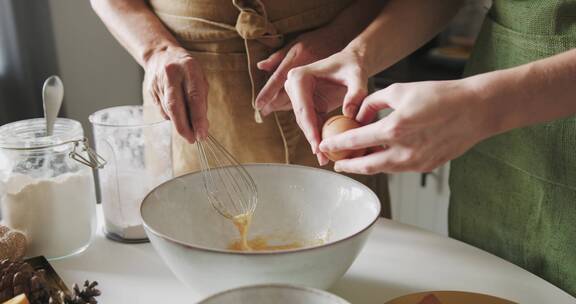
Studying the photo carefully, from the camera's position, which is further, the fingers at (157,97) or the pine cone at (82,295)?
the fingers at (157,97)

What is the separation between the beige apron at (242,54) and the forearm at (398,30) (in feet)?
0.35

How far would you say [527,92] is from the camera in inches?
24.1

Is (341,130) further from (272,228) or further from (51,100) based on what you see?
(51,100)

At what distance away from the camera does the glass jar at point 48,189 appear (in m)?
0.77

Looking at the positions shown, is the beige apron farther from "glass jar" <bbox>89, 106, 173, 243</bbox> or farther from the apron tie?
"glass jar" <bbox>89, 106, 173, 243</bbox>

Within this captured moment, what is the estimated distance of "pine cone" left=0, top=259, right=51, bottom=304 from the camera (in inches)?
25.1

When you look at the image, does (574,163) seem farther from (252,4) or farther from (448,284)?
(252,4)

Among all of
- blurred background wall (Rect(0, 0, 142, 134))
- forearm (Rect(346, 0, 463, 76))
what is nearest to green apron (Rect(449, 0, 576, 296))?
forearm (Rect(346, 0, 463, 76))

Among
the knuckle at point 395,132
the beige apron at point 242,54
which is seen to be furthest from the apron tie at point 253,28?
the knuckle at point 395,132

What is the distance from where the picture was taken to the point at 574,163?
0.78 m

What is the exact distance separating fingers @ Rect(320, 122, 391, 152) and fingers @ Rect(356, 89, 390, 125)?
1.6 inches

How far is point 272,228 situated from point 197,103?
206 mm

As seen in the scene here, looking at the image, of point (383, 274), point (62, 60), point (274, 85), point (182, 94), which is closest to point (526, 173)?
point (383, 274)

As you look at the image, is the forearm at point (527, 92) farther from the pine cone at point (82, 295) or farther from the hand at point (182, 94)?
the pine cone at point (82, 295)
